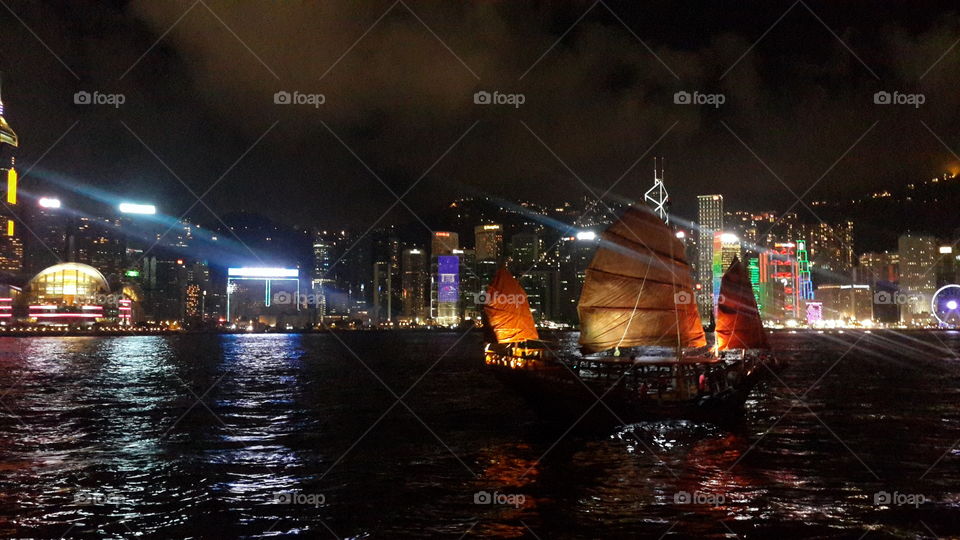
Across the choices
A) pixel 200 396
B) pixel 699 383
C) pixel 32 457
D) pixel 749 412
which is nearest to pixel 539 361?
pixel 699 383

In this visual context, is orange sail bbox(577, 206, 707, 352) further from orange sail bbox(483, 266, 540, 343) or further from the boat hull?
the boat hull

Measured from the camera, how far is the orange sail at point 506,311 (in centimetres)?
4447

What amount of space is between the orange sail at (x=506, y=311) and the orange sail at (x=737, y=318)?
1638cm

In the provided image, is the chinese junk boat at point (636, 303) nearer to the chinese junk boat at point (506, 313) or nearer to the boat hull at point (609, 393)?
the chinese junk boat at point (506, 313)

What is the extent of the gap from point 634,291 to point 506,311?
24.5 feet

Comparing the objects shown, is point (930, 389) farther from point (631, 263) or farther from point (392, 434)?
point (392, 434)

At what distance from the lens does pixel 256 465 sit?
2578 cm

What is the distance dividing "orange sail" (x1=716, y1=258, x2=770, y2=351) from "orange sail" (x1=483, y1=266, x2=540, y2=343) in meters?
16.4

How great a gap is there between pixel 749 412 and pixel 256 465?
27.0 metres

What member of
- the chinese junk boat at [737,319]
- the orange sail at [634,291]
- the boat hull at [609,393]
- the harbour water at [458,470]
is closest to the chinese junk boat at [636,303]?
the orange sail at [634,291]

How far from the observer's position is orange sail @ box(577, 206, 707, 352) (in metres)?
44.9

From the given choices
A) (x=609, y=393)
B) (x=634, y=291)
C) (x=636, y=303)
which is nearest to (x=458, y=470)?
(x=609, y=393)

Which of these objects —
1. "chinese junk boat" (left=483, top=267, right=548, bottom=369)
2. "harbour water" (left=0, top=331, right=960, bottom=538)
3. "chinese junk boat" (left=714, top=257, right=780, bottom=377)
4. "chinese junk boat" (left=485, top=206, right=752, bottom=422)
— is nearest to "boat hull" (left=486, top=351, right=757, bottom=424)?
"harbour water" (left=0, top=331, right=960, bottom=538)

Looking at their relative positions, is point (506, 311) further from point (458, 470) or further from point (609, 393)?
point (458, 470)
